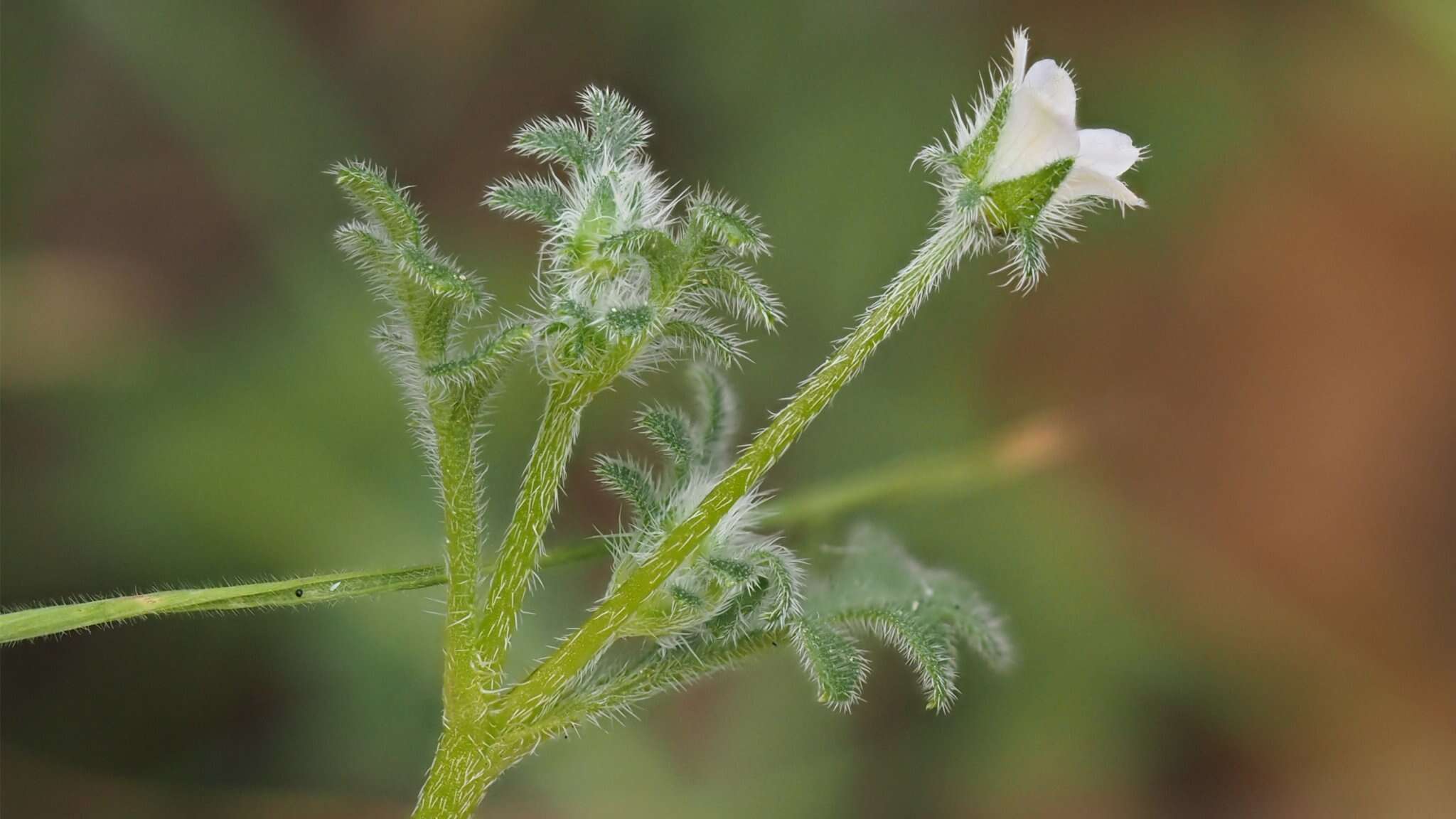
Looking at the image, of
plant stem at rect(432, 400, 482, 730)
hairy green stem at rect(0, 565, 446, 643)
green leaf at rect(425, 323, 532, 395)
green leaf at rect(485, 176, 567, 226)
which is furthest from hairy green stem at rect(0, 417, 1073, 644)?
green leaf at rect(485, 176, 567, 226)

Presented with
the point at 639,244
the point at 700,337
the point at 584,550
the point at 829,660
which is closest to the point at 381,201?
the point at 639,244

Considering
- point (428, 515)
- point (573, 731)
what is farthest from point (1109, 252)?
point (573, 731)

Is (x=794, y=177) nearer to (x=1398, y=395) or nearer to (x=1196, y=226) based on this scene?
(x=1196, y=226)

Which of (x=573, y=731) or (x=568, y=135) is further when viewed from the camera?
(x=573, y=731)

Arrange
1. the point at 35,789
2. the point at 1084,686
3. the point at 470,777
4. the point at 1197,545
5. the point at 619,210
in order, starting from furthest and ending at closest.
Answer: the point at 1197,545 < the point at 1084,686 < the point at 35,789 < the point at 470,777 < the point at 619,210

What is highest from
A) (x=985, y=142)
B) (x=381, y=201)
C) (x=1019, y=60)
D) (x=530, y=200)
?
(x=1019, y=60)

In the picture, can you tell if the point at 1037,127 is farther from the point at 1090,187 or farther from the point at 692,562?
the point at 692,562
